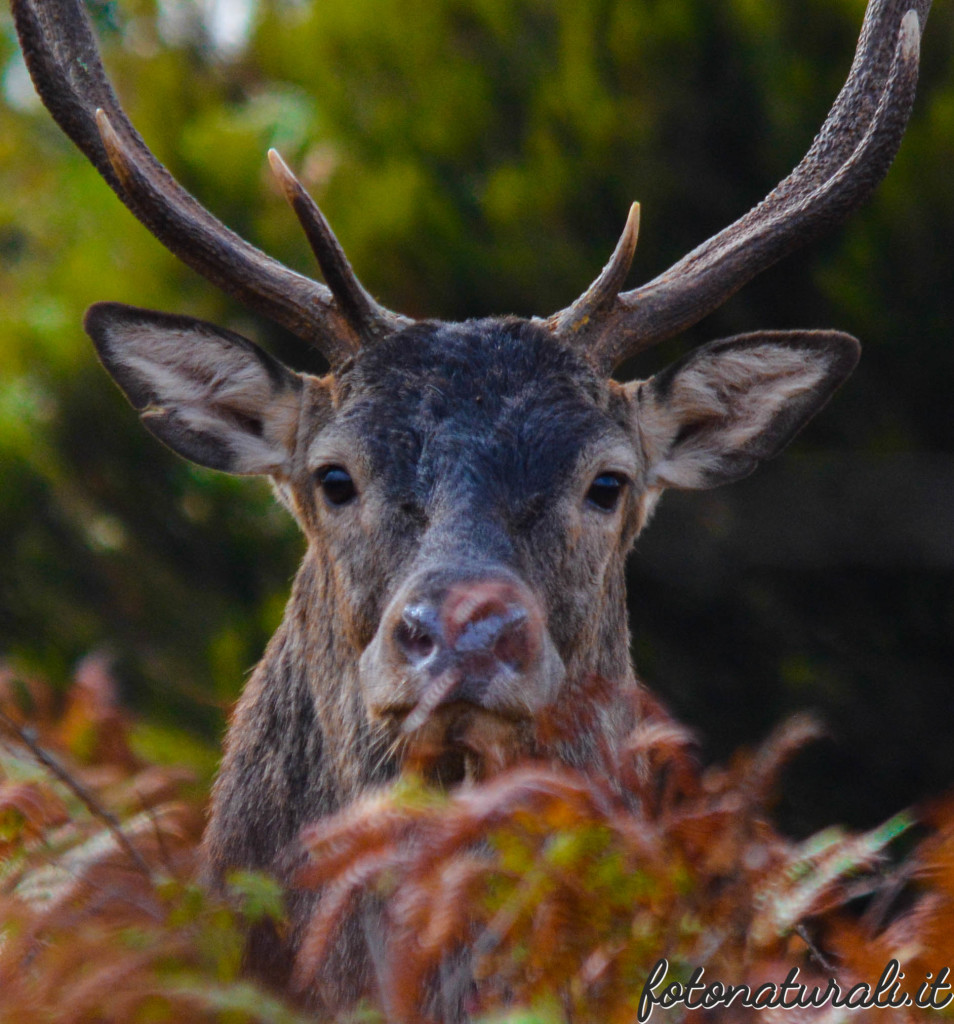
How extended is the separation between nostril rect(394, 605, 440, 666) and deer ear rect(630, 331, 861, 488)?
145 cm

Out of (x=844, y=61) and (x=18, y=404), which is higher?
(x=844, y=61)

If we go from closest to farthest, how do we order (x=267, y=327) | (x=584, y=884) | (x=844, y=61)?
(x=584, y=884) → (x=844, y=61) → (x=267, y=327)

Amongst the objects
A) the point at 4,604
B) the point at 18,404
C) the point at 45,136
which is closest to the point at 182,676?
the point at 4,604

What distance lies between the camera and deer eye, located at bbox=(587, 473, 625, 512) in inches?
154

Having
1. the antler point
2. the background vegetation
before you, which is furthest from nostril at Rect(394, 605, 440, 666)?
the background vegetation

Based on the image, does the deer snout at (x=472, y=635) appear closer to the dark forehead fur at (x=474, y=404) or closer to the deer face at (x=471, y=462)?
the deer face at (x=471, y=462)

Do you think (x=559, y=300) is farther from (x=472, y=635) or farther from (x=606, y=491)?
(x=472, y=635)

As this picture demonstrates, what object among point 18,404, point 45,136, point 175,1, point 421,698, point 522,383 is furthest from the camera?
point 45,136

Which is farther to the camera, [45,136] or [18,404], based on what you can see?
[45,136]

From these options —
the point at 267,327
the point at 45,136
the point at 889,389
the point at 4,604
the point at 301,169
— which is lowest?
the point at 4,604

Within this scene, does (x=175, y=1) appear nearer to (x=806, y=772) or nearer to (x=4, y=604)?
(x=4, y=604)

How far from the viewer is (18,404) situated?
422 inches

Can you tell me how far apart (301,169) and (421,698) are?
785cm

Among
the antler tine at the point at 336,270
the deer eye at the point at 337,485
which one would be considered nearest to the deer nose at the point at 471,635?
the deer eye at the point at 337,485
